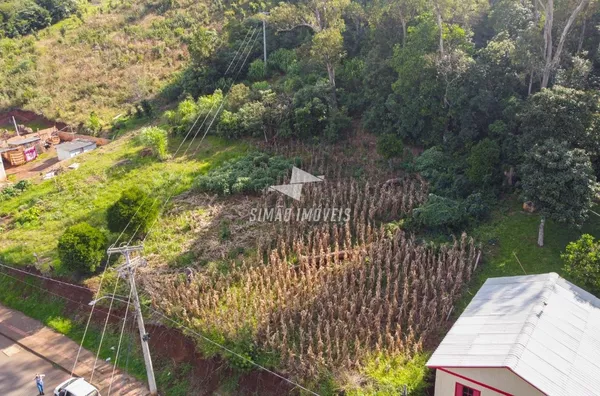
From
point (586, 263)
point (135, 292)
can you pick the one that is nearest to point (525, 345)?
point (586, 263)

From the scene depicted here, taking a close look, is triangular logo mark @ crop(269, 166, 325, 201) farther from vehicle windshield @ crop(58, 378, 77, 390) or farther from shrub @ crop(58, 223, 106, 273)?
vehicle windshield @ crop(58, 378, 77, 390)

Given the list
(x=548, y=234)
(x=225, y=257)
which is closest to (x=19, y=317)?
(x=225, y=257)

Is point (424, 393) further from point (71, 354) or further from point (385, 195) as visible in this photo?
point (71, 354)

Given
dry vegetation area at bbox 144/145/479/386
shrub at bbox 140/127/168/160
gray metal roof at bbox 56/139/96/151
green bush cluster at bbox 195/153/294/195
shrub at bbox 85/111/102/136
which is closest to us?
dry vegetation area at bbox 144/145/479/386

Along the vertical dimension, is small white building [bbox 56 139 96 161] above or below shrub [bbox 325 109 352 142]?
below

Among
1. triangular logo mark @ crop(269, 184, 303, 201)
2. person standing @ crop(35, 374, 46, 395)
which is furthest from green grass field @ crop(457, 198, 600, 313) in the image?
person standing @ crop(35, 374, 46, 395)

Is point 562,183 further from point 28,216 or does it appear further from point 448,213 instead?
point 28,216
